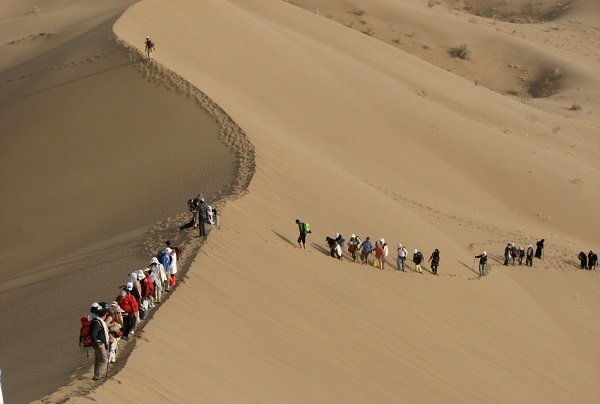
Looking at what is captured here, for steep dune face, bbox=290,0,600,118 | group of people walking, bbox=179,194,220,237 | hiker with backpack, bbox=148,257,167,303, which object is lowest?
steep dune face, bbox=290,0,600,118

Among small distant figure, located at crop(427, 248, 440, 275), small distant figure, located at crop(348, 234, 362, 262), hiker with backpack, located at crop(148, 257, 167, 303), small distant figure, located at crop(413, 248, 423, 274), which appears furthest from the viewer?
small distant figure, located at crop(427, 248, 440, 275)

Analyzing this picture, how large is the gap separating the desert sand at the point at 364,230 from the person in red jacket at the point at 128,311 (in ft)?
1.31

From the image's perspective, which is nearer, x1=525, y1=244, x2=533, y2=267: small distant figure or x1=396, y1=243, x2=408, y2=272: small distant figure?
x1=396, y1=243, x2=408, y2=272: small distant figure

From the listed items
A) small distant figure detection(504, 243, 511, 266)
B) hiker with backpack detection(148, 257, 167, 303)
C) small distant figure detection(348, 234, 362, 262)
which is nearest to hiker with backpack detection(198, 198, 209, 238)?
hiker with backpack detection(148, 257, 167, 303)

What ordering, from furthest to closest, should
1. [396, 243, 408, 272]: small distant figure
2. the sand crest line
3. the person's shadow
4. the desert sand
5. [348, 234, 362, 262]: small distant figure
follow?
[396, 243, 408, 272]: small distant figure, [348, 234, 362, 262]: small distant figure, the person's shadow, the desert sand, the sand crest line

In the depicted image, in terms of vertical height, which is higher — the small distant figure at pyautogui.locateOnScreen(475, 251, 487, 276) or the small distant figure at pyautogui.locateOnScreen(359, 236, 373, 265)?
the small distant figure at pyautogui.locateOnScreen(359, 236, 373, 265)

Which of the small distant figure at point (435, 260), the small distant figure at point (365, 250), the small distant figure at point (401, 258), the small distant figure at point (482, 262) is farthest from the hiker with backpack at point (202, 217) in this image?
the small distant figure at point (482, 262)

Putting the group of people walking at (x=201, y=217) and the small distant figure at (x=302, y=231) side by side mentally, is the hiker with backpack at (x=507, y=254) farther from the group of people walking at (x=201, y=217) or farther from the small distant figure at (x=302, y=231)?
the group of people walking at (x=201, y=217)

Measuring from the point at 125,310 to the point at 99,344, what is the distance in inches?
58.1

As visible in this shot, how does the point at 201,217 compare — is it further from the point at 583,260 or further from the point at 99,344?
the point at 583,260

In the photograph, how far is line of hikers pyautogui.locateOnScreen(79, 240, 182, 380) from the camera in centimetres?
1170

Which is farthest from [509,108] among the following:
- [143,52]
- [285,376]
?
[285,376]

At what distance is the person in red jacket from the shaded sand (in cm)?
63

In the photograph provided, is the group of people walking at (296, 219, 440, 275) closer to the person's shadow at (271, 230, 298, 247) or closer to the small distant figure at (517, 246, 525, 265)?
the person's shadow at (271, 230, 298, 247)
